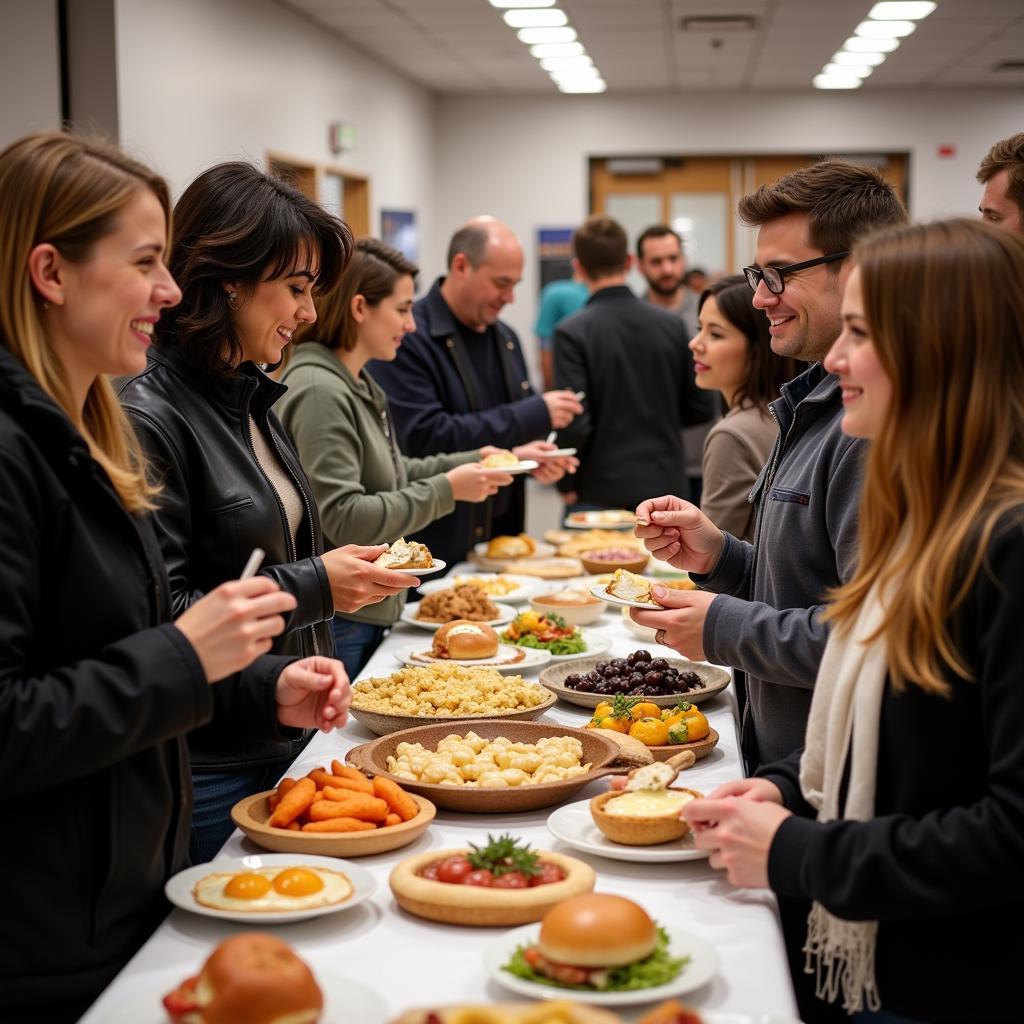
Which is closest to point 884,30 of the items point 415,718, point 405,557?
point 405,557

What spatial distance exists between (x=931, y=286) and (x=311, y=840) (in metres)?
1.13

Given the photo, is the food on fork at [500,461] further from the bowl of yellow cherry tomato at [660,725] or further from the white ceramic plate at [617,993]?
the white ceramic plate at [617,993]

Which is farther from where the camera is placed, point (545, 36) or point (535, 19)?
point (545, 36)

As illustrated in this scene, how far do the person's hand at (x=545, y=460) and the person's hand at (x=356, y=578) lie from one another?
5.82ft

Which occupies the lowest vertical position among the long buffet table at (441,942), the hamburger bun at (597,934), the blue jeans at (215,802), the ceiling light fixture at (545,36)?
the blue jeans at (215,802)

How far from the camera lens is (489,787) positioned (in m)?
2.04

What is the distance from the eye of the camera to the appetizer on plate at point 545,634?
3145mm

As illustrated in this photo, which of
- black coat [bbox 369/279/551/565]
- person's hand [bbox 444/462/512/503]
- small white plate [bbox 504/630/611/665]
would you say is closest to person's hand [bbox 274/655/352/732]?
small white plate [bbox 504/630/611/665]

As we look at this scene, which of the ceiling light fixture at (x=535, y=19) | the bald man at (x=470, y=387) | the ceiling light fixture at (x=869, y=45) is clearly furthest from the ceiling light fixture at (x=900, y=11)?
the bald man at (x=470, y=387)

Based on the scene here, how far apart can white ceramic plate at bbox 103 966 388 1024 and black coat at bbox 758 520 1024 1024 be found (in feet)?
1.72

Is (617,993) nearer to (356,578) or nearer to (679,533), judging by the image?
(356,578)

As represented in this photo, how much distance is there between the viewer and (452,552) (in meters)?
4.57

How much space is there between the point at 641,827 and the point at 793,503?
0.64m

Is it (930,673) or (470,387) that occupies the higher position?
(470,387)
